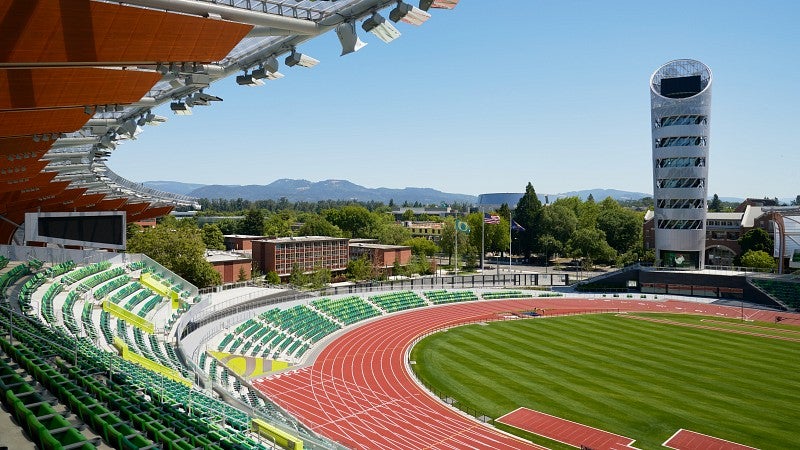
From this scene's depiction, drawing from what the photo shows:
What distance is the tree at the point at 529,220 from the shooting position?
3524 inches

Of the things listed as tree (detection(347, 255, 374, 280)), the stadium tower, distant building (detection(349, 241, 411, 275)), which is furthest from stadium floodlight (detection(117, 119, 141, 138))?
the stadium tower

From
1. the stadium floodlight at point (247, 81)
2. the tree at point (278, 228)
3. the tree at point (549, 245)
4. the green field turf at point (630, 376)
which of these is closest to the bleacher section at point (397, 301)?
the green field turf at point (630, 376)

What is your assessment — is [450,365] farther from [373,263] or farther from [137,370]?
[373,263]

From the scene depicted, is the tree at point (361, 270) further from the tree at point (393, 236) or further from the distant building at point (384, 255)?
the tree at point (393, 236)

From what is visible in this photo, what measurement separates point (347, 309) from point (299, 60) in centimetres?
3145

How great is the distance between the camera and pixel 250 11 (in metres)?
9.45

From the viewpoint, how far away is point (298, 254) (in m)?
70.8

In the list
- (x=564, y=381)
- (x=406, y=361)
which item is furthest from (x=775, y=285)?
(x=406, y=361)

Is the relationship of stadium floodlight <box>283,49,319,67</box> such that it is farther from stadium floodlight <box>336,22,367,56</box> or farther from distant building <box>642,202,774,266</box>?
distant building <box>642,202,774,266</box>

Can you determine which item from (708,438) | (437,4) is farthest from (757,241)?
(437,4)

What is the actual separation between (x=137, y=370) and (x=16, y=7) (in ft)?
36.7

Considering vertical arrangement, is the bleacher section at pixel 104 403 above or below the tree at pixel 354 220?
below

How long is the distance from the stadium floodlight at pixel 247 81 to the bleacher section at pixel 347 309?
27576 millimetres

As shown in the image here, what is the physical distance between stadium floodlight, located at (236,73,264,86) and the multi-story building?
52678 millimetres
